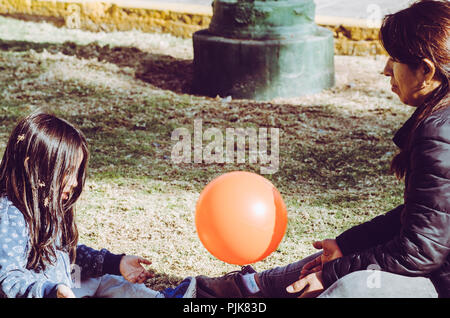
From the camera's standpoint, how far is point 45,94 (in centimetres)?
625

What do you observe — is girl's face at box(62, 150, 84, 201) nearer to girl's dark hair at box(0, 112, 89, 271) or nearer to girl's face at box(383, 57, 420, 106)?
girl's dark hair at box(0, 112, 89, 271)

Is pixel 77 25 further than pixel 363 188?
Yes

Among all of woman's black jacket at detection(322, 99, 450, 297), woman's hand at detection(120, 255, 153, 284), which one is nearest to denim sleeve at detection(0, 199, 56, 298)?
woman's hand at detection(120, 255, 153, 284)

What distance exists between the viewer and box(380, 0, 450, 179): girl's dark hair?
214 cm

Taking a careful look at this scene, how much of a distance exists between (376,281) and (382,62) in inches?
229

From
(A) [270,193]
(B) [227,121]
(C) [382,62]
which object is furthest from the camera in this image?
(C) [382,62]

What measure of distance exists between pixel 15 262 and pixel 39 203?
25cm

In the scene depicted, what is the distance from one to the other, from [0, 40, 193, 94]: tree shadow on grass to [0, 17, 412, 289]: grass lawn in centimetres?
1

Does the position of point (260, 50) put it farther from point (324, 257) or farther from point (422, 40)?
point (422, 40)

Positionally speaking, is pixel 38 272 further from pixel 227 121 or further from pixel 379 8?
pixel 379 8

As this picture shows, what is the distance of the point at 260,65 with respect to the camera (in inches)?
243

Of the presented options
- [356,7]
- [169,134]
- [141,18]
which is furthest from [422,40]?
[356,7]

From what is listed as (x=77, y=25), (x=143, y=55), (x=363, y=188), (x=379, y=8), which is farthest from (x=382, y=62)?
(x=77, y=25)

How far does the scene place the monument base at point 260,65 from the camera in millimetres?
6137
